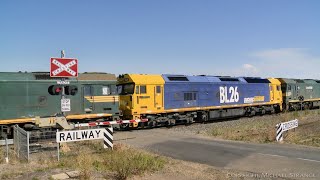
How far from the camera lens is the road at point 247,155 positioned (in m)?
10.8

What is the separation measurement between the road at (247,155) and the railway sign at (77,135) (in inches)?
122

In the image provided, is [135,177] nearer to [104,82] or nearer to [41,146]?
[41,146]

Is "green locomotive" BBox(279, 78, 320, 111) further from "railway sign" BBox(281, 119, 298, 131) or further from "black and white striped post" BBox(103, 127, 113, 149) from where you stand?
"black and white striped post" BBox(103, 127, 113, 149)

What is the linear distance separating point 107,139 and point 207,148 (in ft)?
15.1

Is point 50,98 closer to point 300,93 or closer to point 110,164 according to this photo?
point 110,164

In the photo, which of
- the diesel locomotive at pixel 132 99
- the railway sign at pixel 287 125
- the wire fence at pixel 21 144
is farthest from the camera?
the diesel locomotive at pixel 132 99

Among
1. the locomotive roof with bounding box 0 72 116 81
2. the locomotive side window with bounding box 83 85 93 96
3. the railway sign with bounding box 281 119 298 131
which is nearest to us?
the railway sign with bounding box 281 119 298 131

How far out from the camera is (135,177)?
9.46 metres

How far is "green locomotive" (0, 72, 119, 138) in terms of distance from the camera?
18.8m

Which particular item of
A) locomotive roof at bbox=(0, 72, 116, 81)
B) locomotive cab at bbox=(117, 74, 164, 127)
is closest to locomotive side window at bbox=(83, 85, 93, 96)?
locomotive roof at bbox=(0, 72, 116, 81)

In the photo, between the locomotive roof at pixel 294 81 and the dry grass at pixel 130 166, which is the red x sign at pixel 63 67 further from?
the locomotive roof at pixel 294 81

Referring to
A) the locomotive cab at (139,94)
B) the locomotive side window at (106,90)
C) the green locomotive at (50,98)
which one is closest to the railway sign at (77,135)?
the green locomotive at (50,98)

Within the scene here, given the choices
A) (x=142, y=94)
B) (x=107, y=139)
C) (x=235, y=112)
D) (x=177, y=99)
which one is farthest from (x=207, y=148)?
(x=235, y=112)

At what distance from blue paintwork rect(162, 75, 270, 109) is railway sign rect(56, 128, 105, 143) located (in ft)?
43.0
